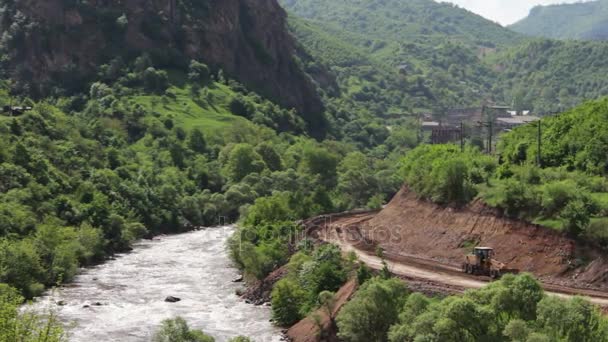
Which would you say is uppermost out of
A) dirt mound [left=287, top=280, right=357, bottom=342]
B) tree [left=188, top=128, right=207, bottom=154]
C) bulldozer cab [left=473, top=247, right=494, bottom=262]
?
tree [left=188, top=128, right=207, bottom=154]

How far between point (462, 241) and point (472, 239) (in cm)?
142

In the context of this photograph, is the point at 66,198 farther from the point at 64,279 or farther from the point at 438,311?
the point at 438,311

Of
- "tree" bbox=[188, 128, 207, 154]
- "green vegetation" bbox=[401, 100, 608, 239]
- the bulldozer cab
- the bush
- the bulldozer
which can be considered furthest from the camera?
"tree" bbox=[188, 128, 207, 154]

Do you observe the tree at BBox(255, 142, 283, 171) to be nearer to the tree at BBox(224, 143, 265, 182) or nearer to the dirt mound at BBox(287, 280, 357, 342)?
the tree at BBox(224, 143, 265, 182)

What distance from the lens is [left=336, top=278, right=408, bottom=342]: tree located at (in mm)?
65750

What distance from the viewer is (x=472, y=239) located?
84.3 meters

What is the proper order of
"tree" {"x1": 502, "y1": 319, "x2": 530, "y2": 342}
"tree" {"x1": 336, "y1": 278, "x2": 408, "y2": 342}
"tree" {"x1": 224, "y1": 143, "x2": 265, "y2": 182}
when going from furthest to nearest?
"tree" {"x1": 224, "y1": 143, "x2": 265, "y2": 182} → "tree" {"x1": 336, "y1": 278, "x2": 408, "y2": 342} → "tree" {"x1": 502, "y1": 319, "x2": 530, "y2": 342}

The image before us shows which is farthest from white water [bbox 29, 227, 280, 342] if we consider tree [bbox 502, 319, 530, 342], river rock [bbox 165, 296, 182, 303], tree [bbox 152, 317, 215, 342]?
tree [bbox 502, 319, 530, 342]

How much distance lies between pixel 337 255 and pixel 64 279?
3621 centimetres

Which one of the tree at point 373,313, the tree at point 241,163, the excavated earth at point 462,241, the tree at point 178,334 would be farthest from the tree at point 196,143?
the tree at point 373,313

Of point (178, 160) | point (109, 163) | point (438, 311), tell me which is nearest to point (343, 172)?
point (178, 160)

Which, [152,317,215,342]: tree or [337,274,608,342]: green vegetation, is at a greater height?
[337,274,608,342]: green vegetation

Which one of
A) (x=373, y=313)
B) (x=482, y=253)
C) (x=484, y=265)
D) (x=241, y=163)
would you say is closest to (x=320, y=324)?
(x=373, y=313)

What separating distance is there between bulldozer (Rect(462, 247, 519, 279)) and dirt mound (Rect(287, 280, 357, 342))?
386 inches
